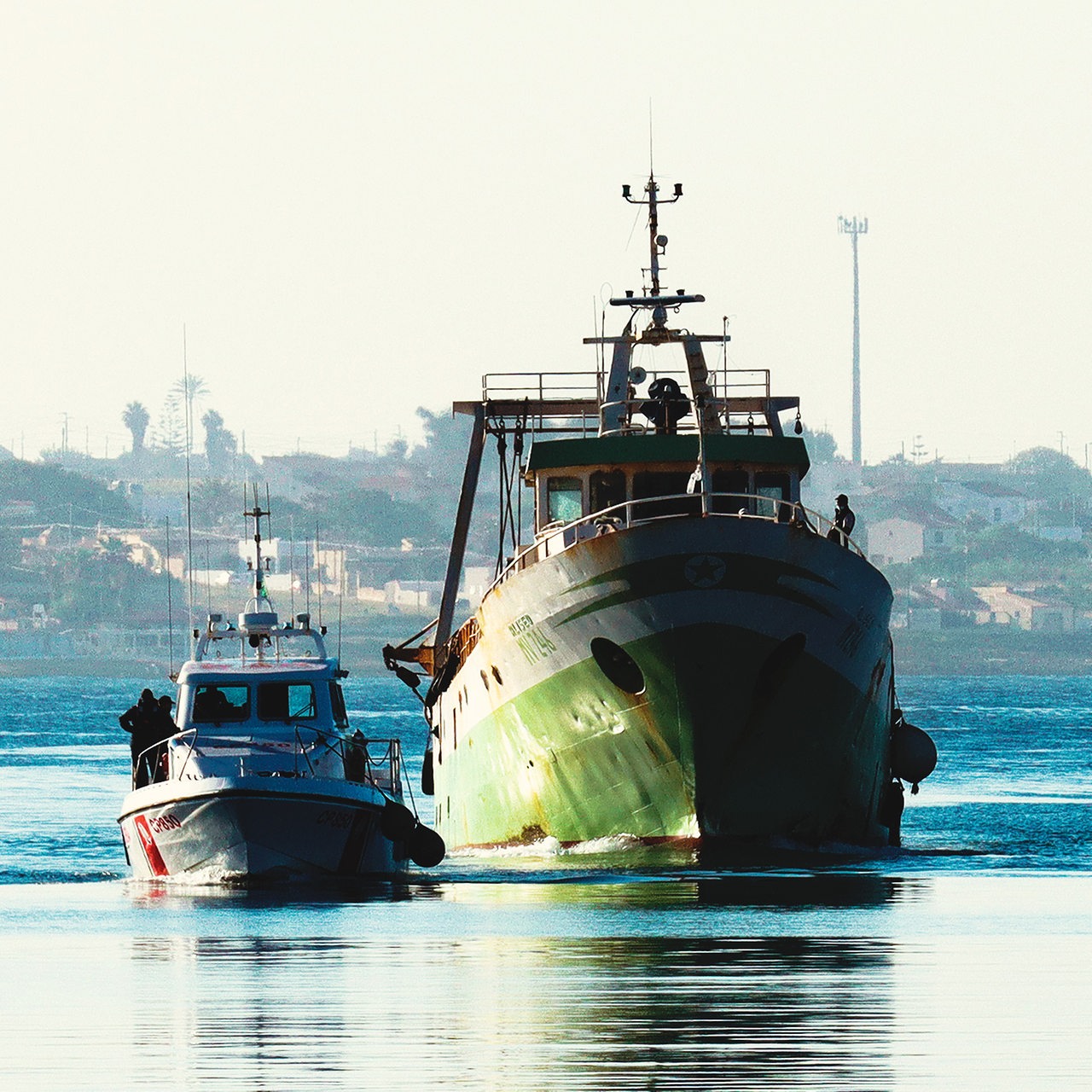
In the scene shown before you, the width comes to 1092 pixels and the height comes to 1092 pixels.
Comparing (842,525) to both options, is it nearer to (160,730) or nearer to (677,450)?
(677,450)

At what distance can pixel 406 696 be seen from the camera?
19400cm

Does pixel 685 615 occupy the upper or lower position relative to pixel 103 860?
upper

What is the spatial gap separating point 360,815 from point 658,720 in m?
5.73

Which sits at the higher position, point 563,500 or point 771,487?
point 771,487

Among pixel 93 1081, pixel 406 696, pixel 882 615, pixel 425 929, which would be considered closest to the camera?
pixel 93 1081

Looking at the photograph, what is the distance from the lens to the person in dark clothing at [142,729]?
123ft

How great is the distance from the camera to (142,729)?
124 feet

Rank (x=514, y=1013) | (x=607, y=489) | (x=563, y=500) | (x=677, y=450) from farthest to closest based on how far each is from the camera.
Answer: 1. (x=563, y=500)
2. (x=607, y=489)
3. (x=677, y=450)
4. (x=514, y=1013)

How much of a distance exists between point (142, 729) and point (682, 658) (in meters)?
7.69

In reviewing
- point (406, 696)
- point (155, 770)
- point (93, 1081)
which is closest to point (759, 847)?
point (155, 770)

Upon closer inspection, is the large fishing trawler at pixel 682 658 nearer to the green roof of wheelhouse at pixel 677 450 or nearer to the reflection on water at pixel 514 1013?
the green roof of wheelhouse at pixel 677 450

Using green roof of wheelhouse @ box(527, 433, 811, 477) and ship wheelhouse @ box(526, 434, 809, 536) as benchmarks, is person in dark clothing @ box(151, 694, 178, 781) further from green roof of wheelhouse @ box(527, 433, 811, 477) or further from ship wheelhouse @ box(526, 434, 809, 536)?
green roof of wheelhouse @ box(527, 433, 811, 477)

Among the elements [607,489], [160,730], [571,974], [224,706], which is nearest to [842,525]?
[607,489]

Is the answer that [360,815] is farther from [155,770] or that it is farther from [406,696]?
[406,696]
